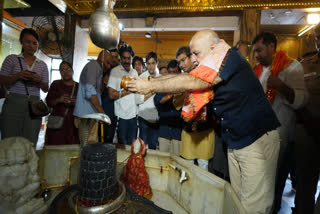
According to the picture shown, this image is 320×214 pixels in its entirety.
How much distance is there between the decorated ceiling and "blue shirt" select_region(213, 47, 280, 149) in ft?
10.2

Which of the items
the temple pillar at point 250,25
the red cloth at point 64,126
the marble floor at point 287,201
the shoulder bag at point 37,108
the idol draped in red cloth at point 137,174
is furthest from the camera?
the temple pillar at point 250,25

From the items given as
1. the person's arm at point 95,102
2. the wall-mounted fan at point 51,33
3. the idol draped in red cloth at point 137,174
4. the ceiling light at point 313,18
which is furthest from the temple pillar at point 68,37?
the ceiling light at point 313,18

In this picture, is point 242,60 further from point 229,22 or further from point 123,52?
point 229,22

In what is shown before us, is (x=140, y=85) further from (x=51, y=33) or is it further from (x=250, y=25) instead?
(x=51, y=33)

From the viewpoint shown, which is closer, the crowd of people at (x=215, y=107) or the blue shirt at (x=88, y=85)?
the crowd of people at (x=215, y=107)

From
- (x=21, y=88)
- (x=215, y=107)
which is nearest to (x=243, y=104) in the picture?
(x=215, y=107)

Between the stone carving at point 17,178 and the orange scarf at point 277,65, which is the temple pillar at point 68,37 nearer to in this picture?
the stone carving at point 17,178

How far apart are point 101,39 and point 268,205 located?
1933 mm

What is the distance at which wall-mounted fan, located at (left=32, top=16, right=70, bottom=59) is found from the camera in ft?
14.6

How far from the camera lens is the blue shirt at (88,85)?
238 cm

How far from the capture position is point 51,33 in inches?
177

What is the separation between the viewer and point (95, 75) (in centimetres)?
243

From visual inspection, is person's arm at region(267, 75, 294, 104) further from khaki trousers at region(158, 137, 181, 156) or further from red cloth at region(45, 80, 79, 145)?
red cloth at region(45, 80, 79, 145)

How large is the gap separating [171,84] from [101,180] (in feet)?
3.05
